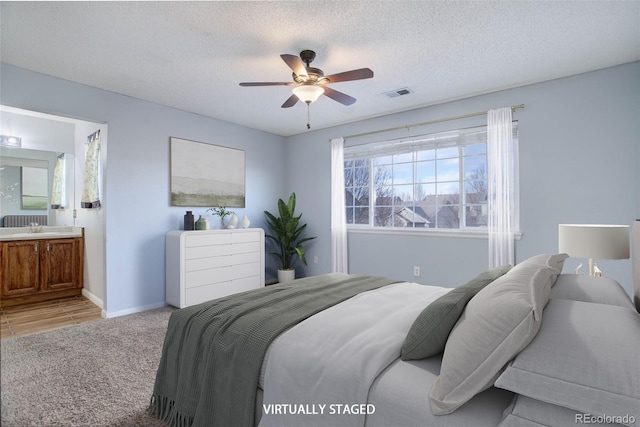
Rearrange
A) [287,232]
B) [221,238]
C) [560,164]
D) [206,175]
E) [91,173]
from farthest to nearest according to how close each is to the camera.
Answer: [287,232]
[206,175]
[221,238]
[91,173]
[560,164]

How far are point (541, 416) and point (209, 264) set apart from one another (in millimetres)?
3618

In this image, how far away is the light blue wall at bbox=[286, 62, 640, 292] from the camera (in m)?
2.80

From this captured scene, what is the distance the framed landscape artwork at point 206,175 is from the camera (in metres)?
4.08

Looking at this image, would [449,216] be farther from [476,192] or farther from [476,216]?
[476,192]

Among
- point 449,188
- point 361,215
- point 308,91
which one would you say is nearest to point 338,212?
point 361,215

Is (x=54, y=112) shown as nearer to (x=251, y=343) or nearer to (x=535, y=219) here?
(x=251, y=343)

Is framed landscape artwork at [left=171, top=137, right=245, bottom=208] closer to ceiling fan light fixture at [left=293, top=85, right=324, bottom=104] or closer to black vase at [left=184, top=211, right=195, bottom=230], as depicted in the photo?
black vase at [left=184, top=211, right=195, bottom=230]

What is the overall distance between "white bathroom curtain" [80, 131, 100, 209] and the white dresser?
919mm

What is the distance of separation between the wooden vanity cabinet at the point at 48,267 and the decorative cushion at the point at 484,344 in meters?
4.07

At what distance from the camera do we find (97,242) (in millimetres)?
3771

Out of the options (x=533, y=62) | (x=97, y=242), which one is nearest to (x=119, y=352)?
(x=97, y=242)

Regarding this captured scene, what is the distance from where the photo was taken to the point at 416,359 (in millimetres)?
1185

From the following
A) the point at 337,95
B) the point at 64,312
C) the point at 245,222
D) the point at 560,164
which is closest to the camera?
the point at 337,95

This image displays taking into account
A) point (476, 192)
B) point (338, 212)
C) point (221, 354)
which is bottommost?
point (221, 354)
